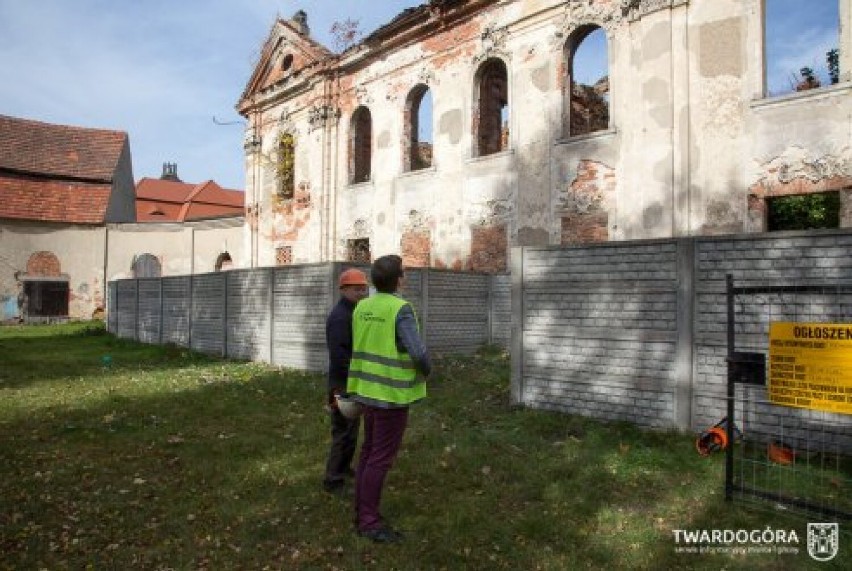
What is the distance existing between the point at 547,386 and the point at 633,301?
154cm

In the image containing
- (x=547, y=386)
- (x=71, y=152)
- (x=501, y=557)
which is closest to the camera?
(x=501, y=557)

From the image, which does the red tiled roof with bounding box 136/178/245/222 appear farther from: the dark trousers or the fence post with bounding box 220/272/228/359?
the dark trousers

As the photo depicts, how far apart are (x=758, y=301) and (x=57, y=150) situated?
34194mm

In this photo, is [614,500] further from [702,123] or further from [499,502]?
[702,123]

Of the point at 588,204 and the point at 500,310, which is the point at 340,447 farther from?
the point at 588,204

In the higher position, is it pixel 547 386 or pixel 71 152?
pixel 71 152

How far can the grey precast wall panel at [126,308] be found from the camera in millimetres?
17859

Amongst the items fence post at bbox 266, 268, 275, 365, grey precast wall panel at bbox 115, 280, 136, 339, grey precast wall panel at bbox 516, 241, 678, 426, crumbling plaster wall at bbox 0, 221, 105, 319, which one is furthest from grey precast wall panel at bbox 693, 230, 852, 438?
crumbling plaster wall at bbox 0, 221, 105, 319

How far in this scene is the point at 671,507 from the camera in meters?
4.45

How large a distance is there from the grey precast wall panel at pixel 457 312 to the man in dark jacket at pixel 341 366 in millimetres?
6548

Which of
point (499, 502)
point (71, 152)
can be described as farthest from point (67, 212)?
point (499, 502)

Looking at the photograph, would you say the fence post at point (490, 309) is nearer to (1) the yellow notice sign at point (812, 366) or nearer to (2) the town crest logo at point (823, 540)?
(1) the yellow notice sign at point (812, 366)

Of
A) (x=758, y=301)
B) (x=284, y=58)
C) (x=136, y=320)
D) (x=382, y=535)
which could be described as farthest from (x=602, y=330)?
(x=284, y=58)

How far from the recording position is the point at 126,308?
60.3ft
